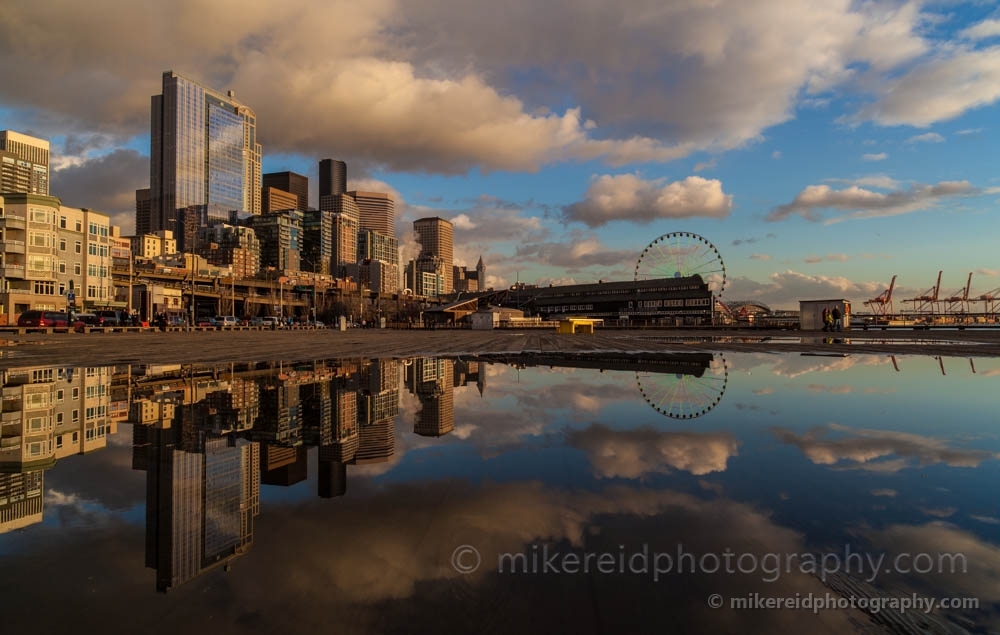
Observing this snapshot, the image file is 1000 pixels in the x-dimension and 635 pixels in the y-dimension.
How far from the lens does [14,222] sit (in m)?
60.7

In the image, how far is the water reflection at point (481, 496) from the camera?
9.27 ft

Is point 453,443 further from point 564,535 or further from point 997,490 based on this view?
point 997,490

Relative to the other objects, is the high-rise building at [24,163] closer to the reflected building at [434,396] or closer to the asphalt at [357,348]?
the asphalt at [357,348]

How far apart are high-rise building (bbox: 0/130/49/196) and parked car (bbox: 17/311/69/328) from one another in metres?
105

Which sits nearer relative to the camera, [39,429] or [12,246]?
[39,429]

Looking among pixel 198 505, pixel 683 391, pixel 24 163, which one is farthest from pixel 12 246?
pixel 24 163

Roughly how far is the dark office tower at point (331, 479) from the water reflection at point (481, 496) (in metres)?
0.03

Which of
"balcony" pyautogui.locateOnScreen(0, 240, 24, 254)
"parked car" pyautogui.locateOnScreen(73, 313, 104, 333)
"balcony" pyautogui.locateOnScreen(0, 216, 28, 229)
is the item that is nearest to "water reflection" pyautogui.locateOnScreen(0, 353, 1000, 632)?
"parked car" pyautogui.locateOnScreen(73, 313, 104, 333)

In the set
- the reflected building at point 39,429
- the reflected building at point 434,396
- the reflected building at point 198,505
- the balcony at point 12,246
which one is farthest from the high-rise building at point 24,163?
the reflected building at point 198,505

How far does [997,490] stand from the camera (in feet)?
14.8

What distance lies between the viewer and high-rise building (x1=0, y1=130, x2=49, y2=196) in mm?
124125

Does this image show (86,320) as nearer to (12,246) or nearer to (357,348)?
(12,246)

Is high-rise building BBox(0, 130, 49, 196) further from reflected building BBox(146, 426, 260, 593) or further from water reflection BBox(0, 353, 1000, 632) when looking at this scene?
reflected building BBox(146, 426, 260, 593)

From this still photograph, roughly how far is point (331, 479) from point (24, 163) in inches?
6977
